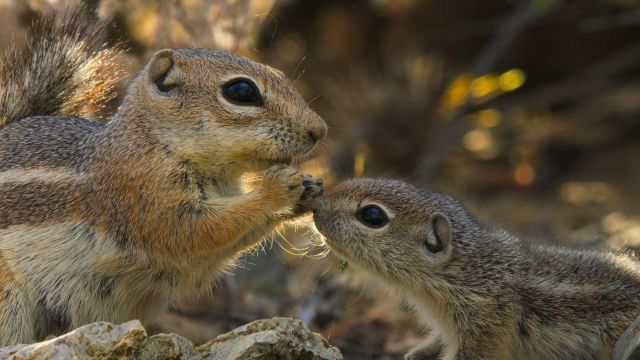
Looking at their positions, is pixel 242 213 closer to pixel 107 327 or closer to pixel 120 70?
pixel 107 327


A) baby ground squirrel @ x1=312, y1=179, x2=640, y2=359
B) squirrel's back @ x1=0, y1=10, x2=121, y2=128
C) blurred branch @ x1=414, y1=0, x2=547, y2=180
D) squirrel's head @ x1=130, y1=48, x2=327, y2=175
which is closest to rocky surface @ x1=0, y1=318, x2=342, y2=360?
squirrel's head @ x1=130, y1=48, x2=327, y2=175

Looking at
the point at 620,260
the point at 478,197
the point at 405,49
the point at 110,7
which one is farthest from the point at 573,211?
the point at 110,7

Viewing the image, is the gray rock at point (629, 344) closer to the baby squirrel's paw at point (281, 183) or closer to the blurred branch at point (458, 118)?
the baby squirrel's paw at point (281, 183)

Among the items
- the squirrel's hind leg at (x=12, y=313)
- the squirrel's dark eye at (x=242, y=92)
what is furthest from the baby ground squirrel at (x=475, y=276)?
the squirrel's hind leg at (x=12, y=313)

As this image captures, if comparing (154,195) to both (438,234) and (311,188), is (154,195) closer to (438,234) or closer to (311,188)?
(311,188)

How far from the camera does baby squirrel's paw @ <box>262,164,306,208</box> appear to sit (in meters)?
5.92

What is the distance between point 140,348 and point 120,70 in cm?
334

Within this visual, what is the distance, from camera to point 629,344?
534 cm

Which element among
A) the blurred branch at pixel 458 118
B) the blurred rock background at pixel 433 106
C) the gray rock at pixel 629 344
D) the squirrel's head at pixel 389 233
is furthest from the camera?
the blurred branch at pixel 458 118

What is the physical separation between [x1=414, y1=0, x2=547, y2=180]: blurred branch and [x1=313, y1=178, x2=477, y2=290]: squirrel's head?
14.5 ft

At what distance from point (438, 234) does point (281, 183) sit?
119 cm

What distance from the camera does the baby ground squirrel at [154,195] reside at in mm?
5926

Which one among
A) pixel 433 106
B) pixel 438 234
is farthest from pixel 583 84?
pixel 438 234

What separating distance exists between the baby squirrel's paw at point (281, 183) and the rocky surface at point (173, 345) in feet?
3.66
